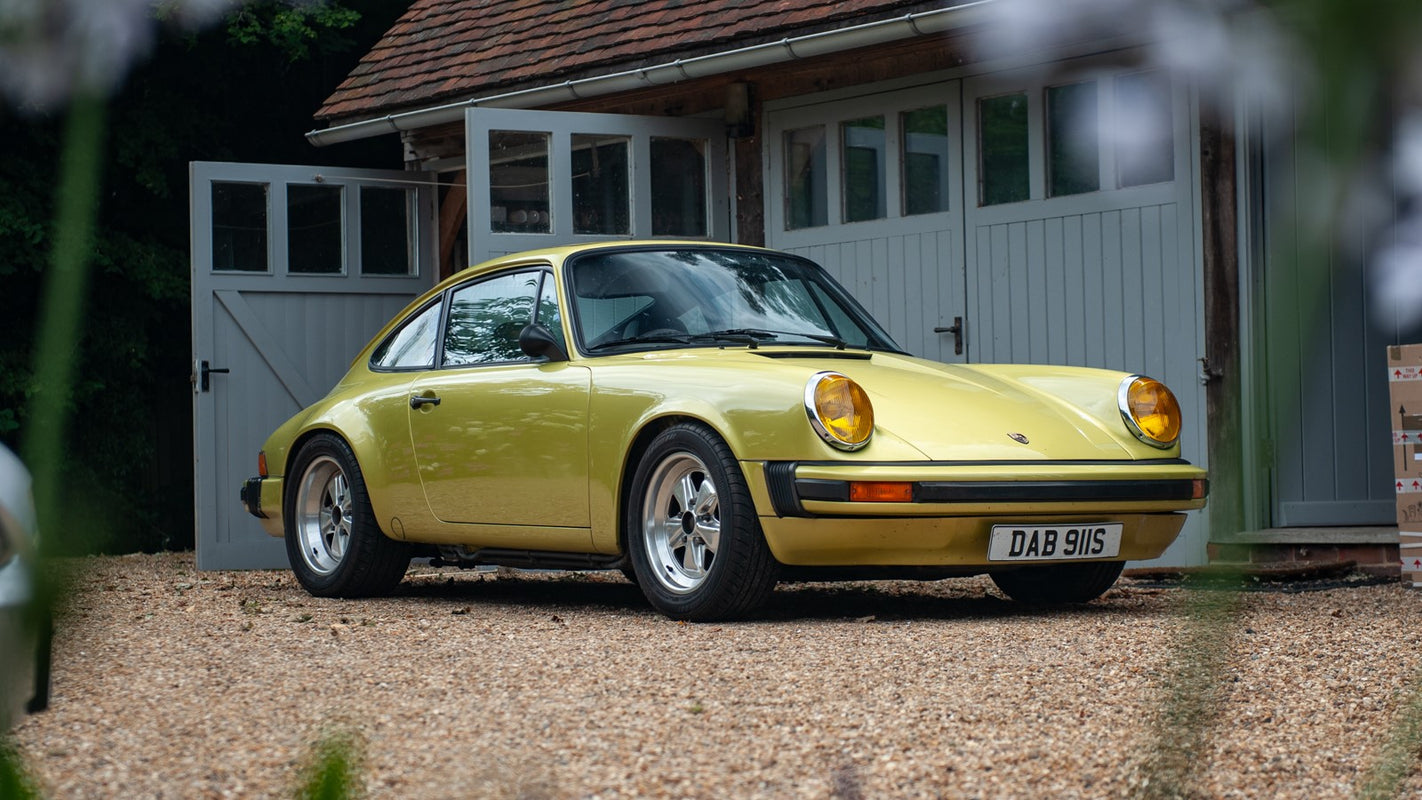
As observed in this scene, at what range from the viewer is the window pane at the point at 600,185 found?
9.27 m

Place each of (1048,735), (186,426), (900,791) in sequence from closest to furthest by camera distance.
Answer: (900,791) < (1048,735) < (186,426)

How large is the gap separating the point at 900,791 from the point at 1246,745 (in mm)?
846

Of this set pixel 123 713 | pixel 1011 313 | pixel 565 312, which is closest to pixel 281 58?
pixel 1011 313

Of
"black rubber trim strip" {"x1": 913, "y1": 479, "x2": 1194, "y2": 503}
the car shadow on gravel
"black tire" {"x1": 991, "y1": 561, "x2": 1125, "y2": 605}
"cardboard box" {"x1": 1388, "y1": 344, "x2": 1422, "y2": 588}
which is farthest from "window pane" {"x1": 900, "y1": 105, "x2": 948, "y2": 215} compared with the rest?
"black rubber trim strip" {"x1": 913, "y1": 479, "x2": 1194, "y2": 503}

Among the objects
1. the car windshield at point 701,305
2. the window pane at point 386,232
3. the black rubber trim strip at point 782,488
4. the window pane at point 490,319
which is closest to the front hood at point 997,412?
the black rubber trim strip at point 782,488

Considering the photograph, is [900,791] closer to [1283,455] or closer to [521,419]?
[1283,455]

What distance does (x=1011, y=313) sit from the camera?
335 inches

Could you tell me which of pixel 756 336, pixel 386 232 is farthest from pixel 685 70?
pixel 756 336

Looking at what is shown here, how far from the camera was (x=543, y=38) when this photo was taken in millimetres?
10594

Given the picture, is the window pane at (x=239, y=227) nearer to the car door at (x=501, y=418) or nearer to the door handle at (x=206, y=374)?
the door handle at (x=206, y=374)

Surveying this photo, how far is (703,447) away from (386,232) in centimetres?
602

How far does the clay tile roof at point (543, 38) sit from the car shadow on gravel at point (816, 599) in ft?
8.94

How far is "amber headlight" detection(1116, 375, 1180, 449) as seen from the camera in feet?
18.1

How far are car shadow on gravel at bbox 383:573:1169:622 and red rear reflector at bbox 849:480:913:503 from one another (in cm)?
54
